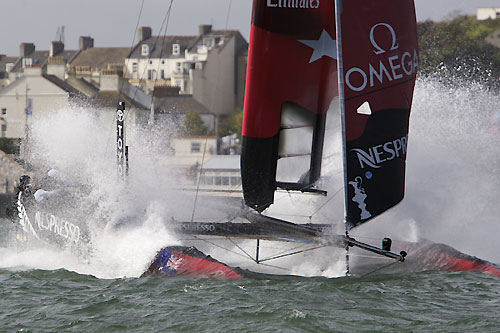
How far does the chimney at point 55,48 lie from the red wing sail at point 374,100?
41.7 metres

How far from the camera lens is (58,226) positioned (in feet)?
34.1

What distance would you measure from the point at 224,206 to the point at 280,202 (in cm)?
73

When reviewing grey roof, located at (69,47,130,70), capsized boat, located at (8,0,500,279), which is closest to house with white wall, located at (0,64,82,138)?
grey roof, located at (69,47,130,70)

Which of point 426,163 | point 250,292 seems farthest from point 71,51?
point 250,292

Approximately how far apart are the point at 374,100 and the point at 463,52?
1902 centimetres

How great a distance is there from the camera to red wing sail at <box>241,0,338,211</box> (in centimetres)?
925

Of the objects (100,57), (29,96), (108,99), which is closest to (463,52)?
(108,99)

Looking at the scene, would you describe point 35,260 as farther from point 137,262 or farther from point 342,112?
point 342,112

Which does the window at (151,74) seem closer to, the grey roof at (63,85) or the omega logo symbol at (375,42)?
the grey roof at (63,85)

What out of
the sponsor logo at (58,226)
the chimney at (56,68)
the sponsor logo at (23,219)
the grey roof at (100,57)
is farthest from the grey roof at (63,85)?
the sponsor logo at (58,226)

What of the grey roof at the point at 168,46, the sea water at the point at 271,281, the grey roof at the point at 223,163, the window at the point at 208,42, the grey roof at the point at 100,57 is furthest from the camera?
the grey roof at the point at 100,57

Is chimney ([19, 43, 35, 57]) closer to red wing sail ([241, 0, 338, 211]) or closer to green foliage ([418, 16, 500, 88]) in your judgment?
green foliage ([418, 16, 500, 88])

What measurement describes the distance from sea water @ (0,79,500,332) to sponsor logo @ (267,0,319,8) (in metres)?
2.46

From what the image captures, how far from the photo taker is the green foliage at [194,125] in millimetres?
27708
